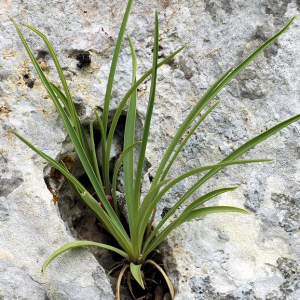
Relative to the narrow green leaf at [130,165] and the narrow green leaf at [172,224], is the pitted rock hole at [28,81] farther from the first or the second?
the narrow green leaf at [172,224]

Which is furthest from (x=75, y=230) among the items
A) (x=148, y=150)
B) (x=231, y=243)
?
(x=231, y=243)

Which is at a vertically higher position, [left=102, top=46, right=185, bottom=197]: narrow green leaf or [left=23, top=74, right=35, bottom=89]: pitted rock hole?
[left=102, top=46, right=185, bottom=197]: narrow green leaf

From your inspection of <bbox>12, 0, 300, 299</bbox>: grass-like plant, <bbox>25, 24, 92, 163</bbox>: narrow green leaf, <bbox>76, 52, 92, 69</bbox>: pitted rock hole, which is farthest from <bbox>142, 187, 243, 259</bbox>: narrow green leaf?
<bbox>76, 52, 92, 69</bbox>: pitted rock hole

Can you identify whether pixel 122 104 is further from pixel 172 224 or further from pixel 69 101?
pixel 172 224

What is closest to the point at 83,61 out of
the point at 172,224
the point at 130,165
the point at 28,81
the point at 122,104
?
the point at 28,81

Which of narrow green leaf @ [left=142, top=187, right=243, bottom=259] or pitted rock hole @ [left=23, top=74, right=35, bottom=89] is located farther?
pitted rock hole @ [left=23, top=74, right=35, bottom=89]

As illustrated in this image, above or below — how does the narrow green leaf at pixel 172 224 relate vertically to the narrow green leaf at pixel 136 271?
above

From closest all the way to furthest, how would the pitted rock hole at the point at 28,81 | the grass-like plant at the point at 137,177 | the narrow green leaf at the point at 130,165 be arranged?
the grass-like plant at the point at 137,177
the narrow green leaf at the point at 130,165
the pitted rock hole at the point at 28,81

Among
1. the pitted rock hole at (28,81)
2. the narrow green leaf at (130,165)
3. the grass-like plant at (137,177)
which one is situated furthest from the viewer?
the pitted rock hole at (28,81)

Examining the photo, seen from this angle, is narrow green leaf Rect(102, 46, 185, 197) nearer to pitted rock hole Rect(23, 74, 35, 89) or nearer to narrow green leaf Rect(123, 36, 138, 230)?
narrow green leaf Rect(123, 36, 138, 230)

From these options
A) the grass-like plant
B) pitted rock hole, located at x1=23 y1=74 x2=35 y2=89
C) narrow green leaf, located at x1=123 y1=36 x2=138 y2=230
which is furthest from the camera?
pitted rock hole, located at x1=23 y1=74 x2=35 y2=89

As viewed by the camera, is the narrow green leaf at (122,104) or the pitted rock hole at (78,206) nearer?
the narrow green leaf at (122,104)

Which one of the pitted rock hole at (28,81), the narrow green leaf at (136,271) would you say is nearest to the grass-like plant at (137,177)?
the narrow green leaf at (136,271)
